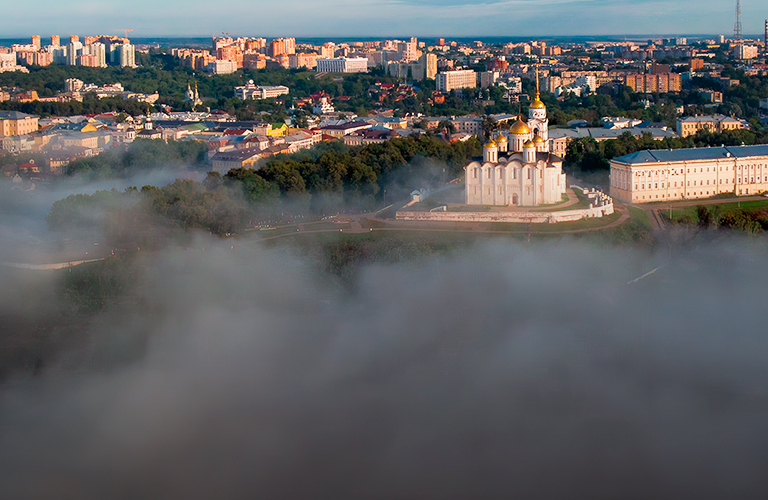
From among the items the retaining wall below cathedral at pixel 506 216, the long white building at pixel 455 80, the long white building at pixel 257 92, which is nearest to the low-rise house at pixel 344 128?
the long white building at pixel 257 92

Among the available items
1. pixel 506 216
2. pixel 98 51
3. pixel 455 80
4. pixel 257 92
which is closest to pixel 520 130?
pixel 506 216

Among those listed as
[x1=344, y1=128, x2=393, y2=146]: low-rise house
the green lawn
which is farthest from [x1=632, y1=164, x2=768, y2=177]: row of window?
[x1=344, y1=128, x2=393, y2=146]: low-rise house

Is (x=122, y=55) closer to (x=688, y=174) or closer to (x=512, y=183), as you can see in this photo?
(x=688, y=174)

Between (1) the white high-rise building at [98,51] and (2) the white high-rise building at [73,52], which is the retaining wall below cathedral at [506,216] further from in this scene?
(1) the white high-rise building at [98,51]

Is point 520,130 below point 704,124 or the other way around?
below

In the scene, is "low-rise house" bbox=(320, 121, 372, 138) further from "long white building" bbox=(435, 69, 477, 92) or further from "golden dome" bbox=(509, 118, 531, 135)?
"long white building" bbox=(435, 69, 477, 92)

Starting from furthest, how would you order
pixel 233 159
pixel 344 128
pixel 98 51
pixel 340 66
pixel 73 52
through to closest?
pixel 98 51 → pixel 340 66 → pixel 73 52 → pixel 344 128 → pixel 233 159
